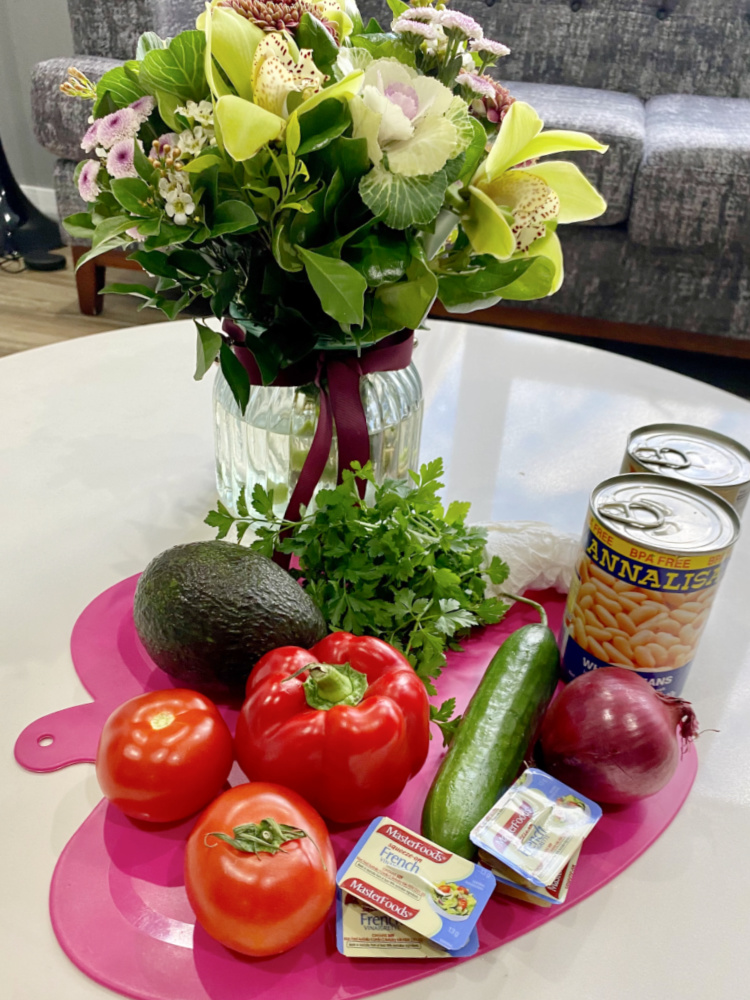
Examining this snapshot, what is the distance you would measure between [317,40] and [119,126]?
0.16m

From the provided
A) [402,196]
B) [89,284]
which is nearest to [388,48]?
[402,196]

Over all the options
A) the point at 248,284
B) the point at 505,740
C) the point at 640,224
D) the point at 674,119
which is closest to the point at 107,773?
the point at 505,740

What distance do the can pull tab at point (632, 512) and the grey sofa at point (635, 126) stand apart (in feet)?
5.61

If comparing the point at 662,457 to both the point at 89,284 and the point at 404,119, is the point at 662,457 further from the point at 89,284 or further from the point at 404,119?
the point at 89,284

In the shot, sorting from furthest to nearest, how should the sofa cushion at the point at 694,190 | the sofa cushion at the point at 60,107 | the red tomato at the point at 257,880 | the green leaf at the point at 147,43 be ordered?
the sofa cushion at the point at 60,107
the sofa cushion at the point at 694,190
the green leaf at the point at 147,43
the red tomato at the point at 257,880

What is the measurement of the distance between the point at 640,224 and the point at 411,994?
6.71 feet

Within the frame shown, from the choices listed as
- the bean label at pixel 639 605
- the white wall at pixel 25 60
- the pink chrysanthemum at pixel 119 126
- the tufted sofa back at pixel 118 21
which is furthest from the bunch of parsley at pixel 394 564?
the white wall at pixel 25 60

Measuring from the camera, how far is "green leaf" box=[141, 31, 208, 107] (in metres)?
0.61

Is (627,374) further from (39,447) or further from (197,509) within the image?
(39,447)

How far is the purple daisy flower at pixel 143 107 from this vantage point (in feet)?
2.08

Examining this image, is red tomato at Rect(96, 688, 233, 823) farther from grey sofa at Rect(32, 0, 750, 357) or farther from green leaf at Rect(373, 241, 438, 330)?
grey sofa at Rect(32, 0, 750, 357)

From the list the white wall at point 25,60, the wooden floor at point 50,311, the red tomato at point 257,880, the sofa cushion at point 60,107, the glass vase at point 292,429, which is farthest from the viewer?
the white wall at point 25,60

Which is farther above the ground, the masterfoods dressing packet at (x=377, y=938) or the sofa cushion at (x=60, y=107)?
the sofa cushion at (x=60, y=107)

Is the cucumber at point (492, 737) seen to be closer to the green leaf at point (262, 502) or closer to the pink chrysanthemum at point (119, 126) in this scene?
the green leaf at point (262, 502)
